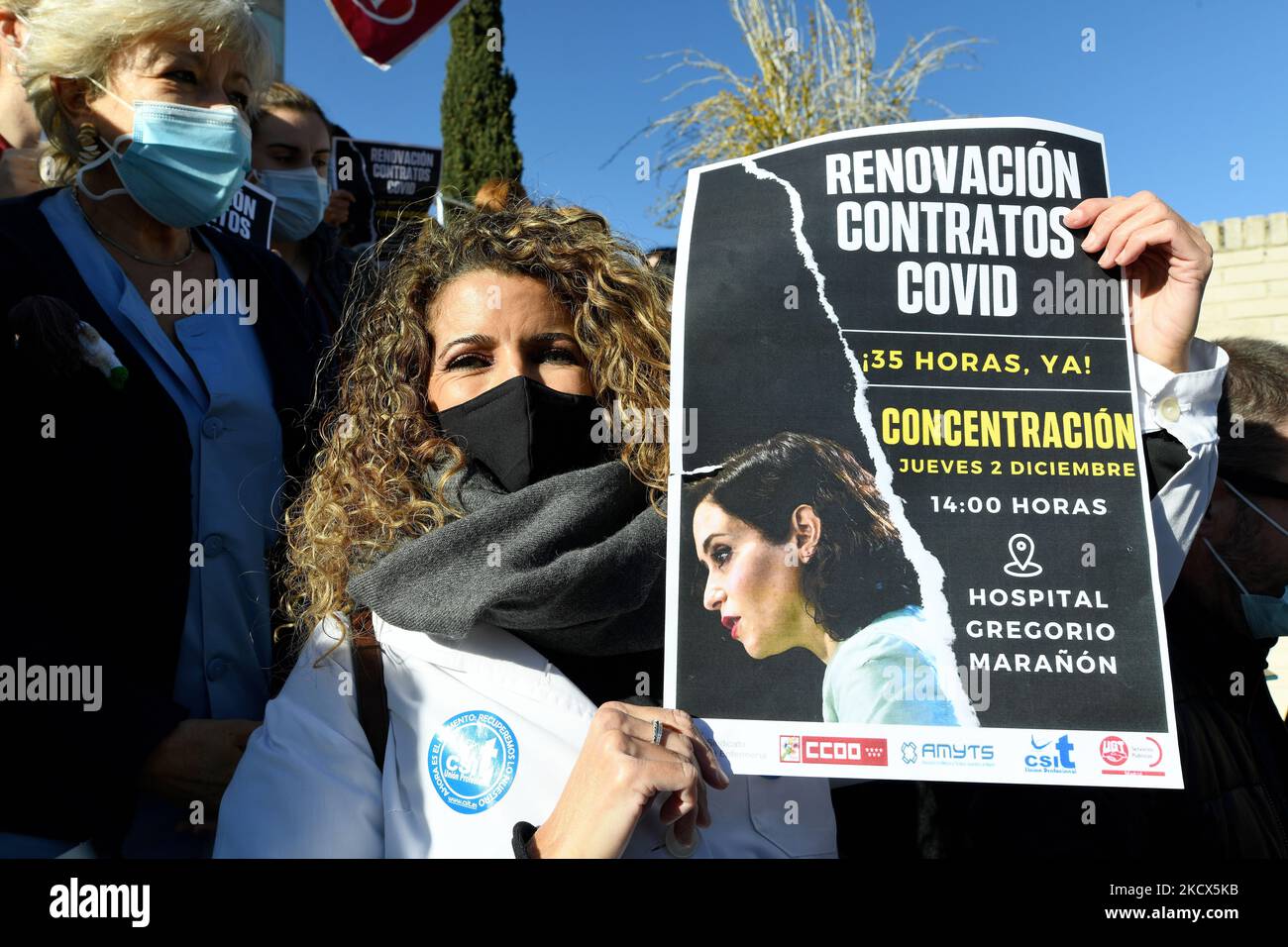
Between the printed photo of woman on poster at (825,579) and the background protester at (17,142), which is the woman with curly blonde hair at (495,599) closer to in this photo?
the printed photo of woman on poster at (825,579)

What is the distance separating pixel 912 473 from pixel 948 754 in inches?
16.3

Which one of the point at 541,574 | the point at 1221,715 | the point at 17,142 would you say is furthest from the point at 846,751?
the point at 17,142

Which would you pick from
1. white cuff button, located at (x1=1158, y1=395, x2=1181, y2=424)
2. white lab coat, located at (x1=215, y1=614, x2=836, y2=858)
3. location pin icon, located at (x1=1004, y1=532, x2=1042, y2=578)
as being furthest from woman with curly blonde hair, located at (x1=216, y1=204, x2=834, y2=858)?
white cuff button, located at (x1=1158, y1=395, x2=1181, y2=424)

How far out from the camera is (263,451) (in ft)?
6.70

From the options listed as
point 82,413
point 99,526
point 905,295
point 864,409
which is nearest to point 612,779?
point 864,409

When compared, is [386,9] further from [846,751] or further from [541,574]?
[846,751]

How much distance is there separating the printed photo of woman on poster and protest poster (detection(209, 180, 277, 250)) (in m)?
2.18

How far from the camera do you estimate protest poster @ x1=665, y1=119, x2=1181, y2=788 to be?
1.47 meters

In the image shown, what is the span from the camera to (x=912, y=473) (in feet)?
5.05

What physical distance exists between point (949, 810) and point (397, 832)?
97cm

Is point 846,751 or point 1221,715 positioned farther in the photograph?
point 1221,715

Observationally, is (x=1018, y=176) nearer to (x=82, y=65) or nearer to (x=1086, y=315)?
(x=1086, y=315)

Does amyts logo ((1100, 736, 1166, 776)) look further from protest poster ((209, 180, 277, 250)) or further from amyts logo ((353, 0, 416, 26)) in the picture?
amyts logo ((353, 0, 416, 26))

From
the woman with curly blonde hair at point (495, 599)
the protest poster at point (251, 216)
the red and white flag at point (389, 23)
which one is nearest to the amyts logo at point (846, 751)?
the woman with curly blonde hair at point (495, 599)
